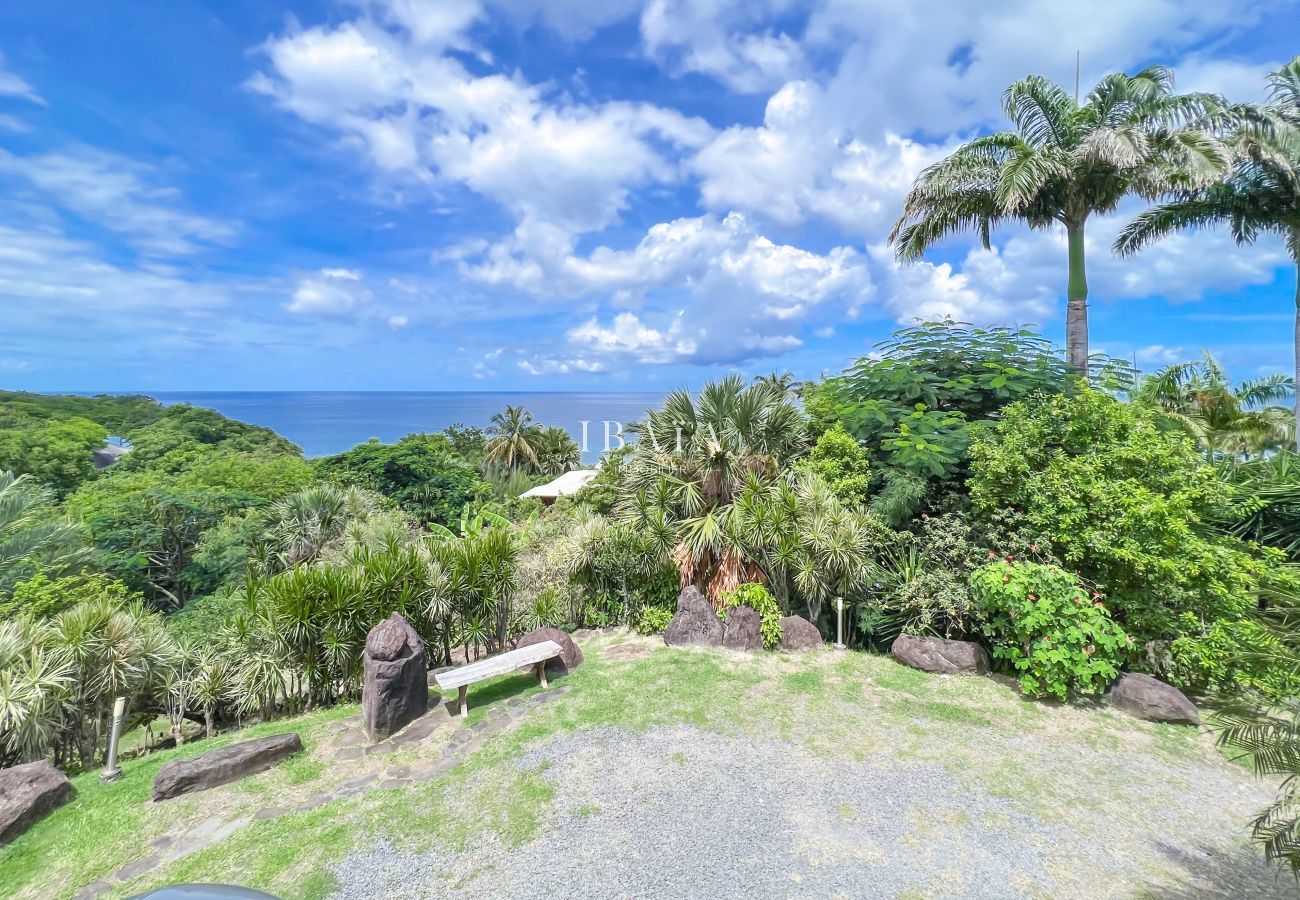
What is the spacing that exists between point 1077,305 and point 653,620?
36.7 feet

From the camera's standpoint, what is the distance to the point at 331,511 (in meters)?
16.4

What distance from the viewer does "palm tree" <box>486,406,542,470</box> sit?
34.7 meters

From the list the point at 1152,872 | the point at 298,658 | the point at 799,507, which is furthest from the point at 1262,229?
the point at 298,658

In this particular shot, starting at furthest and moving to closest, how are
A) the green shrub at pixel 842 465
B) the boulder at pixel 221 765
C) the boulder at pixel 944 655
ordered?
the green shrub at pixel 842 465 → the boulder at pixel 944 655 → the boulder at pixel 221 765

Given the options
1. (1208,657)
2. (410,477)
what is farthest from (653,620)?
(410,477)

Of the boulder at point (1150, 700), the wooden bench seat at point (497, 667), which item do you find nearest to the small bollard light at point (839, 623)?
the boulder at point (1150, 700)

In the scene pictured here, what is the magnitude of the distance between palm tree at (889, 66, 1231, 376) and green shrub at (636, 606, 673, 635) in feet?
30.5

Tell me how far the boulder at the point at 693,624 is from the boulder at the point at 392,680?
12.6ft

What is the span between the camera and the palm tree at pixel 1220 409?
47.0ft

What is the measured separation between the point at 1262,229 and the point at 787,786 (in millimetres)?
17796

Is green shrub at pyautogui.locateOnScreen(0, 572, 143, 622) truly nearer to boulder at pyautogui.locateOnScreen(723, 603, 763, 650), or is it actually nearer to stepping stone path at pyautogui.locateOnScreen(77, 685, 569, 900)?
stepping stone path at pyautogui.locateOnScreen(77, 685, 569, 900)

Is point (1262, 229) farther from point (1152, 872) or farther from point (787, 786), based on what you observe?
point (787, 786)

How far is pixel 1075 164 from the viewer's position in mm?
10867

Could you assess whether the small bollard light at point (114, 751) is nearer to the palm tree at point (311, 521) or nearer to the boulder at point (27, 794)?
the boulder at point (27, 794)
